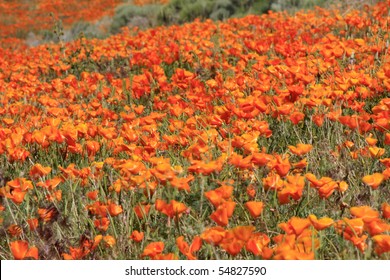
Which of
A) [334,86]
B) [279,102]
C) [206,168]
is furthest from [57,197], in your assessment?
[334,86]

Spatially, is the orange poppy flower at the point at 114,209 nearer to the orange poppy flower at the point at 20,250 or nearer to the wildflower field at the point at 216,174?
the wildflower field at the point at 216,174

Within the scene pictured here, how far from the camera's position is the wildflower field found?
1.83 metres

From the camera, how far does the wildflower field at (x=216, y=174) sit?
1830mm

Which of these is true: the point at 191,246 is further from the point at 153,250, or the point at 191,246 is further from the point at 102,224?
the point at 102,224

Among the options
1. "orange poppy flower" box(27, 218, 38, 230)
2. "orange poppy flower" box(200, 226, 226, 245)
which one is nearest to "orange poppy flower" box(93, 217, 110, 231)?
"orange poppy flower" box(27, 218, 38, 230)

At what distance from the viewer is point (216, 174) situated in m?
2.46

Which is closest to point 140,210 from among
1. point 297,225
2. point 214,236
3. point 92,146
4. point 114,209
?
point 114,209

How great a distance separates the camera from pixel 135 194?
246cm

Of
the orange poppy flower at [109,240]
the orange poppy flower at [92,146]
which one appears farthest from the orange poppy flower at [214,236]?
the orange poppy flower at [92,146]

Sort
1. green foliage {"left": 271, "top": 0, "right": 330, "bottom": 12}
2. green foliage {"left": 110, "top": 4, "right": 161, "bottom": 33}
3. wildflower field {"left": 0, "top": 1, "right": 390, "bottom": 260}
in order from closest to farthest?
wildflower field {"left": 0, "top": 1, "right": 390, "bottom": 260}
green foliage {"left": 271, "top": 0, "right": 330, "bottom": 12}
green foliage {"left": 110, "top": 4, "right": 161, "bottom": 33}

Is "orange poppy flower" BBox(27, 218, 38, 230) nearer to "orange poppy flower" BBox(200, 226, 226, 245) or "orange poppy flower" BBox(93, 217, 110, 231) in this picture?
"orange poppy flower" BBox(93, 217, 110, 231)

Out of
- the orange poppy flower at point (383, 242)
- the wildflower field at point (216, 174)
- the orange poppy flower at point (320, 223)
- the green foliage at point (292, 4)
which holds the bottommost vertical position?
the green foliage at point (292, 4)

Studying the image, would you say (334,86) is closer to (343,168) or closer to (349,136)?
(349,136)
